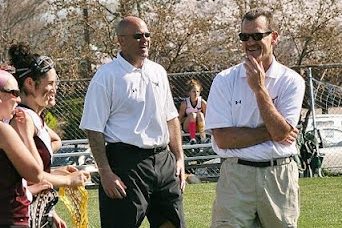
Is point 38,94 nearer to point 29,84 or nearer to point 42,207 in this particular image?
point 29,84

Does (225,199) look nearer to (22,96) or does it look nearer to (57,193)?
(57,193)

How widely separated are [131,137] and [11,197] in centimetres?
A: 188

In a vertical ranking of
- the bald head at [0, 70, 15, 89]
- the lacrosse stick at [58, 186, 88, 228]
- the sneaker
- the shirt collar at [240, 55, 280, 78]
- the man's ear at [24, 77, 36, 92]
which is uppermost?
the bald head at [0, 70, 15, 89]

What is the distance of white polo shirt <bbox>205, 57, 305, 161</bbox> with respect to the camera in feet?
19.9

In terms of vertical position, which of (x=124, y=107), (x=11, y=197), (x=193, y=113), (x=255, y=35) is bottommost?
(x=193, y=113)

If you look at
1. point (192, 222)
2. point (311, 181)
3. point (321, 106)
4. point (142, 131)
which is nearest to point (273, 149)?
point (142, 131)

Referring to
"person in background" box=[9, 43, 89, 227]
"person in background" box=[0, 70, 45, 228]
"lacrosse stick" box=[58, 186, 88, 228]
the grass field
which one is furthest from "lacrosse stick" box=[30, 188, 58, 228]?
the grass field

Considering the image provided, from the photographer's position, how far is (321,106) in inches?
824

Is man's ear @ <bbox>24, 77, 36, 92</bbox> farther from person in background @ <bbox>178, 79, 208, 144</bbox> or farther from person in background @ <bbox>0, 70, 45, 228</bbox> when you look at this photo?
person in background @ <bbox>178, 79, 208, 144</bbox>

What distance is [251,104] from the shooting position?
6090mm

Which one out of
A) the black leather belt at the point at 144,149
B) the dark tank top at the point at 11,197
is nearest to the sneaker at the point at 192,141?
the black leather belt at the point at 144,149

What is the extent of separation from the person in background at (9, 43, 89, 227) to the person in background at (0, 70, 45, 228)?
0.51m

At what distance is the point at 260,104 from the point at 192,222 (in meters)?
5.61

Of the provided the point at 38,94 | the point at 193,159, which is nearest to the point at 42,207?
the point at 38,94
